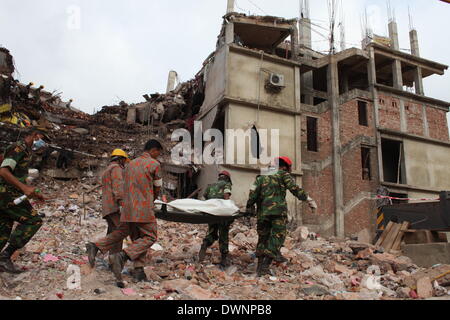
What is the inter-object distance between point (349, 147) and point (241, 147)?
15.9 ft

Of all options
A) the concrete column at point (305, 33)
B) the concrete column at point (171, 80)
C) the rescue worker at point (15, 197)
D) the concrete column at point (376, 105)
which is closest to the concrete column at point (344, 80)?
the concrete column at point (376, 105)

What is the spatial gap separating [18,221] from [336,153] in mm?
11995

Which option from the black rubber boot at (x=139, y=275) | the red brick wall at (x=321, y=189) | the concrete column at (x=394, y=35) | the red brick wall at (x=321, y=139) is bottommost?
the black rubber boot at (x=139, y=275)

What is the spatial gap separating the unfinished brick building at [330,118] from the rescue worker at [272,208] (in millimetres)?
6368

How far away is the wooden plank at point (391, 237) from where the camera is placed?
693 cm

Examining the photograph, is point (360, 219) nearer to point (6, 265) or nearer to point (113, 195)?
point (113, 195)

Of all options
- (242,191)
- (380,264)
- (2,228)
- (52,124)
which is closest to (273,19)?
(242,191)

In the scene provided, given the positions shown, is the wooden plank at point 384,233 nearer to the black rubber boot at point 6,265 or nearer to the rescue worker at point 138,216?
the rescue worker at point 138,216

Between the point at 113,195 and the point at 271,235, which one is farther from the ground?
the point at 113,195

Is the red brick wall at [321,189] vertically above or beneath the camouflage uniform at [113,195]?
above

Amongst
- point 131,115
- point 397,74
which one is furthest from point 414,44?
point 131,115

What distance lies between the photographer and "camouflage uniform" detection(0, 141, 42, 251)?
4000mm

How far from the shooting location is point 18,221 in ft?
13.6
